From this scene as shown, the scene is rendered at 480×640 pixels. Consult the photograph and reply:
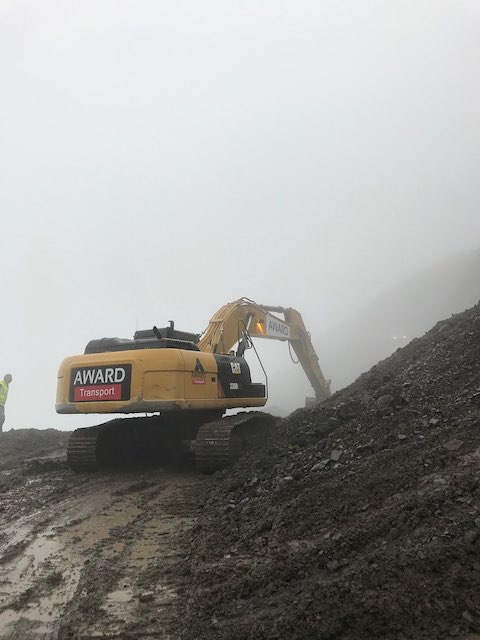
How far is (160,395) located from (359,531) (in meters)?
3.57

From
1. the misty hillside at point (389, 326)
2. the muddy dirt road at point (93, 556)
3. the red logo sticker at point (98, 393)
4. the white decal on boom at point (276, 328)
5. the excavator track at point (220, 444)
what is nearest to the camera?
the muddy dirt road at point (93, 556)

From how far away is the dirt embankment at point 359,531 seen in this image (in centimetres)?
227

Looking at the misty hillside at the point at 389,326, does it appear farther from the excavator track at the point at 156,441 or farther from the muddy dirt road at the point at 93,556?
the muddy dirt road at the point at 93,556

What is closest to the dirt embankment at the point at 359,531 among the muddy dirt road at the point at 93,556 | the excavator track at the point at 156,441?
the muddy dirt road at the point at 93,556

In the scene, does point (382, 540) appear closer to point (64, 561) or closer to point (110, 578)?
point (110, 578)

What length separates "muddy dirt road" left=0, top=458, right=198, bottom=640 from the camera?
2689mm

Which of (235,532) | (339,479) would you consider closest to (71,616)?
(235,532)

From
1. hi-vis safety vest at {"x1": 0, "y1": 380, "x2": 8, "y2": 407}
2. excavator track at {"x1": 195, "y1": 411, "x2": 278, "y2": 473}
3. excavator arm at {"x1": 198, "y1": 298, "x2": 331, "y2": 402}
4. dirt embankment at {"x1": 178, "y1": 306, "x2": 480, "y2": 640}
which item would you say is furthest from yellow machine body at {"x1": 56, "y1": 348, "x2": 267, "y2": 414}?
hi-vis safety vest at {"x1": 0, "y1": 380, "x2": 8, "y2": 407}

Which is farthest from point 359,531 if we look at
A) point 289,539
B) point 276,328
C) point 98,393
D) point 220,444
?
point 276,328

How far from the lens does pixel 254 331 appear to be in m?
10.3

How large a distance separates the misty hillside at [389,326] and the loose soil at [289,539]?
22994mm

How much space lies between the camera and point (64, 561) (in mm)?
3598

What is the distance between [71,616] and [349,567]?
5.16 ft

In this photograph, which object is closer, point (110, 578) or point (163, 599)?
point (163, 599)
